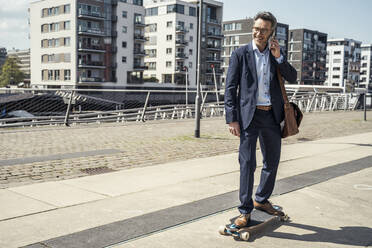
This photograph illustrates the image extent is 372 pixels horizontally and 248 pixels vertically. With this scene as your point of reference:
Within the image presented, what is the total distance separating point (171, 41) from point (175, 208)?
7625cm

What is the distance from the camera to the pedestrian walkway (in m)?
3.70

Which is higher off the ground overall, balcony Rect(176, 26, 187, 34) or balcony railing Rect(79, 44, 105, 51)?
balcony Rect(176, 26, 187, 34)

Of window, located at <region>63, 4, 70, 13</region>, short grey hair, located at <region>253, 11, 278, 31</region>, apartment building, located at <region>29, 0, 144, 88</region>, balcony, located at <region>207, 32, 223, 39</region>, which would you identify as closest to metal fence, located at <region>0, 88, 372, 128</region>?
short grey hair, located at <region>253, 11, 278, 31</region>

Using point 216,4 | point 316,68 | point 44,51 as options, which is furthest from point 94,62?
point 316,68

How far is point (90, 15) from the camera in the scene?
63688 mm

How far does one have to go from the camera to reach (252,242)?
369cm

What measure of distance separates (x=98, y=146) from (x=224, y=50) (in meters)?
96.7

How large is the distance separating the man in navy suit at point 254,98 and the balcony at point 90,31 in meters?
62.6

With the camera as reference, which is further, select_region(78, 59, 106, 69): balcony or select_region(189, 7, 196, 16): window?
select_region(189, 7, 196, 16): window

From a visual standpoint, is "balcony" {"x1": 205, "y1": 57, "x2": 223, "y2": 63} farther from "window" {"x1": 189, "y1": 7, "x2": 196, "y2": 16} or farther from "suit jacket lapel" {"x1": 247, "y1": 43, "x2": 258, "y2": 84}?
"suit jacket lapel" {"x1": 247, "y1": 43, "x2": 258, "y2": 84}

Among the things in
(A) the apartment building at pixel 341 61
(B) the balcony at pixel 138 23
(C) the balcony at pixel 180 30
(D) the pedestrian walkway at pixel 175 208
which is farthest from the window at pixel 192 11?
(D) the pedestrian walkway at pixel 175 208

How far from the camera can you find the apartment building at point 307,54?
10930 cm

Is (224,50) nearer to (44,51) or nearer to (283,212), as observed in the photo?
(44,51)

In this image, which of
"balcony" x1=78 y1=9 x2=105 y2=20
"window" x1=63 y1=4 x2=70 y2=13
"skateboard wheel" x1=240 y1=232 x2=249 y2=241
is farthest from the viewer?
"window" x1=63 y1=4 x2=70 y2=13
